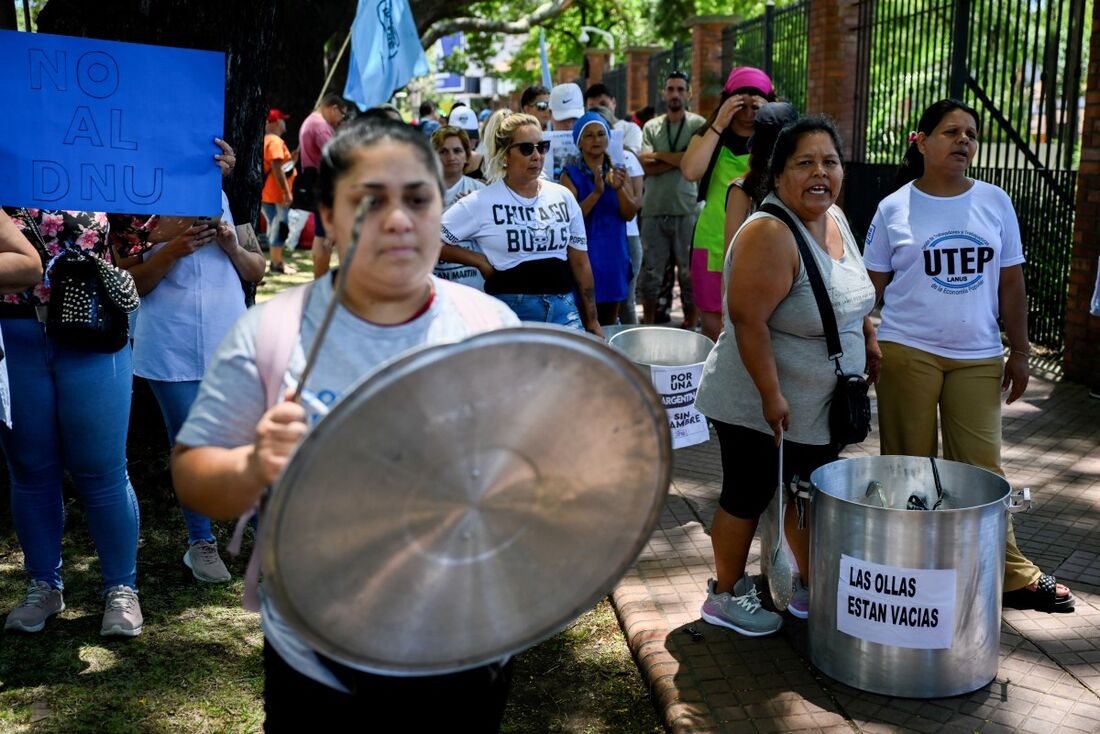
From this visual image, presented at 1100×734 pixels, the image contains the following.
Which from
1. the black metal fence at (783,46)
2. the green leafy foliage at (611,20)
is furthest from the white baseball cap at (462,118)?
the green leafy foliage at (611,20)

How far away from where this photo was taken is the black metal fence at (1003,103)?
8.72 m

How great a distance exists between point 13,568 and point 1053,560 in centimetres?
432

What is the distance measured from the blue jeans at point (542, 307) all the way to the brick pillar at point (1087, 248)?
430 cm

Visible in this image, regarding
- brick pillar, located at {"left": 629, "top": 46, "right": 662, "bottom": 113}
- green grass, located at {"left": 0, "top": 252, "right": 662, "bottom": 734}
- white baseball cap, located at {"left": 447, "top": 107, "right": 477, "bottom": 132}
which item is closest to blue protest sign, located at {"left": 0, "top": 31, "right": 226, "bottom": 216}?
green grass, located at {"left": 0, "top": 252, "right": 662, "bottom": 734}

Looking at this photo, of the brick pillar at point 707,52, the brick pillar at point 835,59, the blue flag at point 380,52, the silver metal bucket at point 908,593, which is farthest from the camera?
the brick pillar at point 707,52

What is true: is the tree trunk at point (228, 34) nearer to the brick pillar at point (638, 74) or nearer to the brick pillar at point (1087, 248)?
the brick pillar at point (1087, 248)

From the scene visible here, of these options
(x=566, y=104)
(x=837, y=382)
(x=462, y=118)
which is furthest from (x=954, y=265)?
(x=462, y=118)

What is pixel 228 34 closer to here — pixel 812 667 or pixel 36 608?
pixel 36 608

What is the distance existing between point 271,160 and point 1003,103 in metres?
8.23

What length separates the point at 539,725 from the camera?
3.71m

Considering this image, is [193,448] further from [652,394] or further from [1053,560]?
[1053,560]

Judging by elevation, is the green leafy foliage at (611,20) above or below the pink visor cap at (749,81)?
above

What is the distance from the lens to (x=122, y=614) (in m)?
4.21

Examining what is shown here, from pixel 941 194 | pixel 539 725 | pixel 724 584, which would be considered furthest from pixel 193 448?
pixel 941 194
